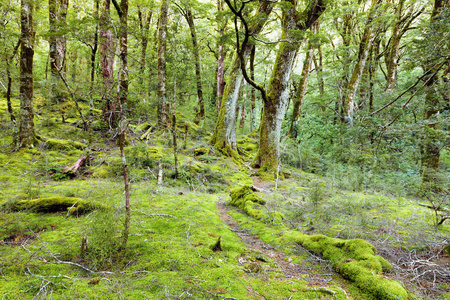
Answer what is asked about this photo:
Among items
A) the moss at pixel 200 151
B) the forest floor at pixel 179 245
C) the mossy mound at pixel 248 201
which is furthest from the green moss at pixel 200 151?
the mossy mound at pixel 248 201

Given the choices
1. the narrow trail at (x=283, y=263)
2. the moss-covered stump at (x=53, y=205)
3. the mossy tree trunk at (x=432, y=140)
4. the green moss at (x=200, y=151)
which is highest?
the mossy tree trunk at (x=432, y=140)

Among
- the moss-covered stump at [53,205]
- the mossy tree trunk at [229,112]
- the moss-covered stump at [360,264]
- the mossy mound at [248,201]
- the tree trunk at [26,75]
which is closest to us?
the moss-covered stump at [360,264]

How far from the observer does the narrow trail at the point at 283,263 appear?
8.26ft

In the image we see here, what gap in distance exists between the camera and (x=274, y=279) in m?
2.51

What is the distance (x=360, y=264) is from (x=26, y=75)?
9687 millimetres

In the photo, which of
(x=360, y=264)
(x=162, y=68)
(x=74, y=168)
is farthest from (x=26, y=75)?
(x=360, y=264)

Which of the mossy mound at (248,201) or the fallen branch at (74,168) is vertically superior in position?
the fallen branch at (74,168)

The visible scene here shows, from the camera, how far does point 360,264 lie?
2.52 metres

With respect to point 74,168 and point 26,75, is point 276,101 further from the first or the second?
point 26,75

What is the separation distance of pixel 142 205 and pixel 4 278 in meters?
2.77

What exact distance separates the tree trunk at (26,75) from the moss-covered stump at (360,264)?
8983 millimetres

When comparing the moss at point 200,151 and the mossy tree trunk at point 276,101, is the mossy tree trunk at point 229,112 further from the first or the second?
the mossy tree trunk at point 276,101

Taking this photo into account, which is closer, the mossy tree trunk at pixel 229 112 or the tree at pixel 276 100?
the tree at pixel 276 100

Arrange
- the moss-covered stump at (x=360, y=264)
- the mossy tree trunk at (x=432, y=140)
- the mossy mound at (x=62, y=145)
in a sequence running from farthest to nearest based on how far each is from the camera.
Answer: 1. the mossy mound at (x=62, y=145)
2. the mossy tree trunk at (x=432, y=140)
3. the moss-covered stump at (x=360, y=264)
